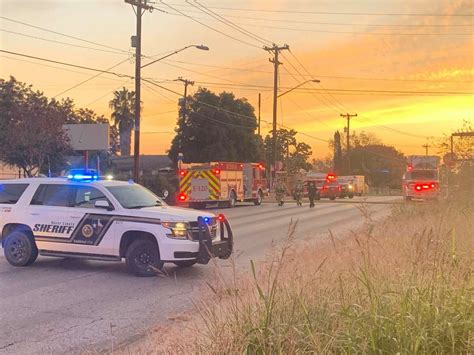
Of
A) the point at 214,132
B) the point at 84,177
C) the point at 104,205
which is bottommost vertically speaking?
the point at 104,205

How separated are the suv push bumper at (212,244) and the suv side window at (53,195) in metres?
2.67

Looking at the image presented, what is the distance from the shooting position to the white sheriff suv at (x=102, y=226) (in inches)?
379

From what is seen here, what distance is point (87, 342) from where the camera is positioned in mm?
6000

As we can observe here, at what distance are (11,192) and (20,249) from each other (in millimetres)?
1176

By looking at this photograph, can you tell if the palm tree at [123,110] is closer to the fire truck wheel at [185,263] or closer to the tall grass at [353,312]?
the fire truck wheel at [185,263]

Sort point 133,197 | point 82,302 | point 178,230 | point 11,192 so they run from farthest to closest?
point 11,192, point 133,197, point 178,230, point 82,302

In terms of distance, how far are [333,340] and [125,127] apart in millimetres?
73248

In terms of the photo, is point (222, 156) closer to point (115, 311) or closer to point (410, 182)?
point (410, 182)

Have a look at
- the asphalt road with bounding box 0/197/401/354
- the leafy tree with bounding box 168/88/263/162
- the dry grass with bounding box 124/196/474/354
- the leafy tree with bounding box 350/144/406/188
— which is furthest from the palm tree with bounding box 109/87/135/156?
the dry grass with bounding box 124/196/474/354

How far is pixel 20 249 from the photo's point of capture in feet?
34.8

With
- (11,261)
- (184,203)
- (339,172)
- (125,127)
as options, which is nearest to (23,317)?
(11,261)

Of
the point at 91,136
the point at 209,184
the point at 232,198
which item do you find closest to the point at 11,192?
the point at 209,184

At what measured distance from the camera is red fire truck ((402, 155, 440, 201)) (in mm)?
34688

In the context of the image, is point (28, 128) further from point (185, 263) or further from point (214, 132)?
point (214, 132)
